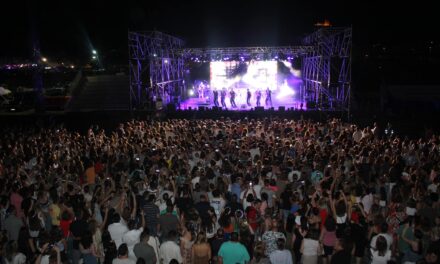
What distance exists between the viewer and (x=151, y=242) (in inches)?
204

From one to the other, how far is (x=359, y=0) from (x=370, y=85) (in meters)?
8.82

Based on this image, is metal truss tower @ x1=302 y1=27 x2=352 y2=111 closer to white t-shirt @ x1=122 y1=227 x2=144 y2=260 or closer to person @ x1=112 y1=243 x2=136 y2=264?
white t-shirt @ x1=122 y1=227 x2=144 y2=260

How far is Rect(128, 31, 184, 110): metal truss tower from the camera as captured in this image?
19859mm

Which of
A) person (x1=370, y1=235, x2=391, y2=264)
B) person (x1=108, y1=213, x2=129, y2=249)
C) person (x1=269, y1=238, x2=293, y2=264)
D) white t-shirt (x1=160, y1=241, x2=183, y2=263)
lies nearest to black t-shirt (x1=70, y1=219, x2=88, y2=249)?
person (x1=108, y1=213, x2=129, y2=249)

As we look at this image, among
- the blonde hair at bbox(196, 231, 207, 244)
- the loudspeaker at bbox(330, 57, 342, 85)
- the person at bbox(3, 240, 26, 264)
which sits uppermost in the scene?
the loudspeaker at bbox(330, 57, 342, 85)

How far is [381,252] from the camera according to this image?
4902 millimetres

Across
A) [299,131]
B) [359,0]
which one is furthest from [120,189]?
[359,0]

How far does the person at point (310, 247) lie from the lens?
5.20 m

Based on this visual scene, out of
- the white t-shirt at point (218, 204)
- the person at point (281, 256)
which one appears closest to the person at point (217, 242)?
the person at point (281, 256)

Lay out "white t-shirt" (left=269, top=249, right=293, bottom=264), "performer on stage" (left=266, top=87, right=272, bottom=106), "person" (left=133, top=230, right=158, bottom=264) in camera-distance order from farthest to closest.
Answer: "performer on stage" (left=266, top=87, right=272, bottom=106), "person" (left=133, top=230, right=158, bottom=264), "white t-shirt" (left=269, top=249, right=293, bottom=264)

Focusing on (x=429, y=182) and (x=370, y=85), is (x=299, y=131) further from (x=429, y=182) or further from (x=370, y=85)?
(x=370, y=85)

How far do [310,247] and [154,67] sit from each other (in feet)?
58.5

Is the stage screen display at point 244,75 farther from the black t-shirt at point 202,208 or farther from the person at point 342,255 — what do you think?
the person at point 342,255

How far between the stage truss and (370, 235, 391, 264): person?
14.4 m
